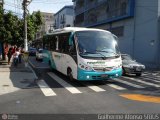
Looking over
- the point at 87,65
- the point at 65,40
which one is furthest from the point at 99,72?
the point at 65,40

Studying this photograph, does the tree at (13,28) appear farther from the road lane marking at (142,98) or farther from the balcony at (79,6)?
the balcony at (79,6)

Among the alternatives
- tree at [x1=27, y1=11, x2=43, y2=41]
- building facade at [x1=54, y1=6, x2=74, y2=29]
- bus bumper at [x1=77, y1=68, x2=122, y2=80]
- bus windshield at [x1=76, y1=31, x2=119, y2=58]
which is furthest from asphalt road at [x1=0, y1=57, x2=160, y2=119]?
building facade at [x1=54, y1=6, x2=74, y2=29]

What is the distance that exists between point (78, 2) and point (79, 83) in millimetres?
54592

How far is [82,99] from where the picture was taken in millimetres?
11562

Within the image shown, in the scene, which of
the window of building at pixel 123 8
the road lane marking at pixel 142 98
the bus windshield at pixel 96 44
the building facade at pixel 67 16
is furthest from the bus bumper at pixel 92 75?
the building facade at pixel 67 16

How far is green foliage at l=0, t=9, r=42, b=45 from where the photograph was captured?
27.0 m

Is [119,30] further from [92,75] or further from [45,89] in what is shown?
[45,89]

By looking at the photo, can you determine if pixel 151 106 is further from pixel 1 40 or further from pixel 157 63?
pixel 157 63

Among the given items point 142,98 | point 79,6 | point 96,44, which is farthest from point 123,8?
point 142,98

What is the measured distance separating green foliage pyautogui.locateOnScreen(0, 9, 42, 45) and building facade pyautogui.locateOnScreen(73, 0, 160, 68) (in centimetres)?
1344

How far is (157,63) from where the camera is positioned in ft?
113

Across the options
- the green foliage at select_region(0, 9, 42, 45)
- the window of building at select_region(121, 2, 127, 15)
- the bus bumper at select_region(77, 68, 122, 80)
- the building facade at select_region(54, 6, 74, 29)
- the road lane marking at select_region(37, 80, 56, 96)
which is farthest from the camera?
the building facade at select_region(54, 6, 74, 29)

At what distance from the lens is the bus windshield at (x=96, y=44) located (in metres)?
15.1

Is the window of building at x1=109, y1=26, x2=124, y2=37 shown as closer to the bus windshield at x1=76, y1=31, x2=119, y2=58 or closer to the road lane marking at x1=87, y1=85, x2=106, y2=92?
the bus windshield at x1=76, y1=31, x2=119, y2=58
